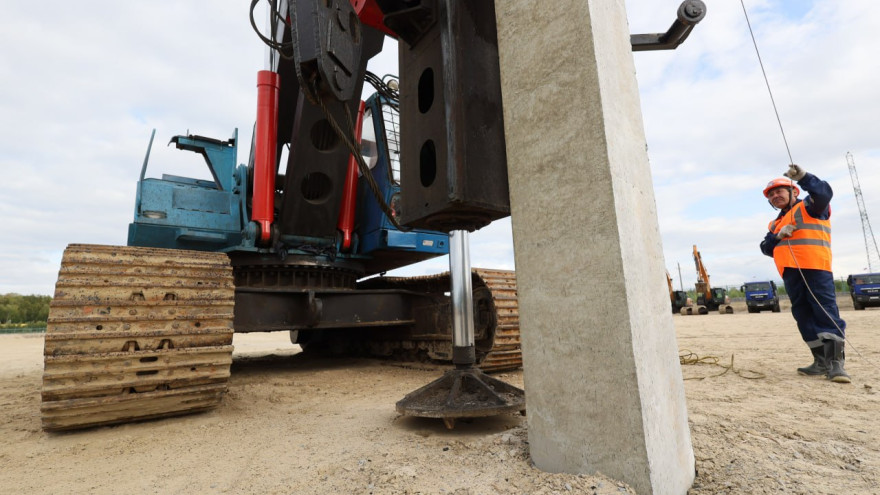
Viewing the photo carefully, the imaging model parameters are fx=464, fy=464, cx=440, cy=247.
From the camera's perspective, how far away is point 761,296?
17.6 meters

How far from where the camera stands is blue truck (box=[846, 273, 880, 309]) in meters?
14.8

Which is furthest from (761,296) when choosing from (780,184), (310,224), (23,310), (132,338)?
(23,310)

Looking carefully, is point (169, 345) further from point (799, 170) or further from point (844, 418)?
point (799, 170)

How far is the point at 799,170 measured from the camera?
336 centimetres

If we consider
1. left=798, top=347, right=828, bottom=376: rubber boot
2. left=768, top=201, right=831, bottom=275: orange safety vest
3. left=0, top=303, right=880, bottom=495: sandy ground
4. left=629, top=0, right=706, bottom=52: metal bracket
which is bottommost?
left=0, top=303, right=880, bottom=495: sandy ground

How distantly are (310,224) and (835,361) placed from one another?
4.10 meters

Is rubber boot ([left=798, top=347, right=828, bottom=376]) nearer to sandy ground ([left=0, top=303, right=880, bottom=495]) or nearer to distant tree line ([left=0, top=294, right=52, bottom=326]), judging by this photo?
sandy ground ([left=0, top=303, right=880, bottom=495])

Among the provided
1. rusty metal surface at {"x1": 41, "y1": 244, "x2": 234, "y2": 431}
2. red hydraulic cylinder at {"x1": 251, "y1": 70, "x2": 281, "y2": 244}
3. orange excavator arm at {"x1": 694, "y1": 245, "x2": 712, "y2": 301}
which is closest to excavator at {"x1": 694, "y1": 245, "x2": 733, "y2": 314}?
orange excavator arm at {"x1": 694, "y1": 245, "x2": 712, "y2": 301}

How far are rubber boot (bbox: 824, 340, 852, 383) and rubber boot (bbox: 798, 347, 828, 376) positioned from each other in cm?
5

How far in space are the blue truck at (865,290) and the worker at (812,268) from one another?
15.4 meters

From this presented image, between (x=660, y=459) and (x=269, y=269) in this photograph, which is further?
(x=269, y=269)

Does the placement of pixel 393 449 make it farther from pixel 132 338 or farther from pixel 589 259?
pixel 132 338

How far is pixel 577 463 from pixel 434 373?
277cm

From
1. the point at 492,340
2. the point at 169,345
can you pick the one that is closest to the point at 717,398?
the point at 492,340
